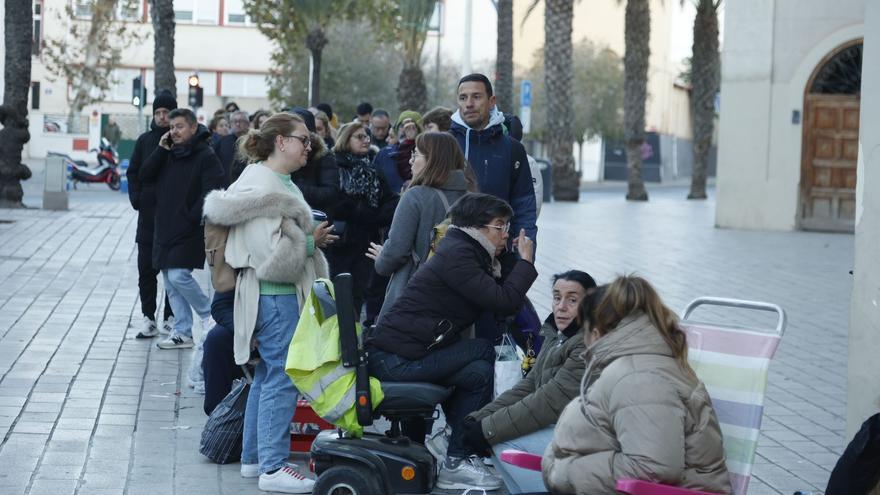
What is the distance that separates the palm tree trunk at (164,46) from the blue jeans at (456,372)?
15367 mm

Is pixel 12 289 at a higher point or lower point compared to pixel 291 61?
lower

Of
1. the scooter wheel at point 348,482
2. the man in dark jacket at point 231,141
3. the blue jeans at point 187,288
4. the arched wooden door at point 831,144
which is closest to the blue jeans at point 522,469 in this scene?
the scooter wheel at point 348,482

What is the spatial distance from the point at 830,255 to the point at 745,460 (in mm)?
15837

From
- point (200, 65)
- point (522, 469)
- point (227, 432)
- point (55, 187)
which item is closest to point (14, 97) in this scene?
point (55, 187)

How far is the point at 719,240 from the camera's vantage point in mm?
23234

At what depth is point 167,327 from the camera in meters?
11.5

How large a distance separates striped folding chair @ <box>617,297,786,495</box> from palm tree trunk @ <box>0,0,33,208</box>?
63.7ft

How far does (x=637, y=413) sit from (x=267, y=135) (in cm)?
253

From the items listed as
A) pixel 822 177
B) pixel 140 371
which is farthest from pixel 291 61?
pixel 140 371

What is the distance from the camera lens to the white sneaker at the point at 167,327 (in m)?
11.3

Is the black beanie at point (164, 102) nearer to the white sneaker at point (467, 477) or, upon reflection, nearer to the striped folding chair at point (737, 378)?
the white sneaker at point (467, 477)

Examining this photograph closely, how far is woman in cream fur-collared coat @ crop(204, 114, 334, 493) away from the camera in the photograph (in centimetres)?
657

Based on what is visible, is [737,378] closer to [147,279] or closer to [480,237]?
[480,237]

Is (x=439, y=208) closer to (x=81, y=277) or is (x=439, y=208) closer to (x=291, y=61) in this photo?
(x=81, y=277)
